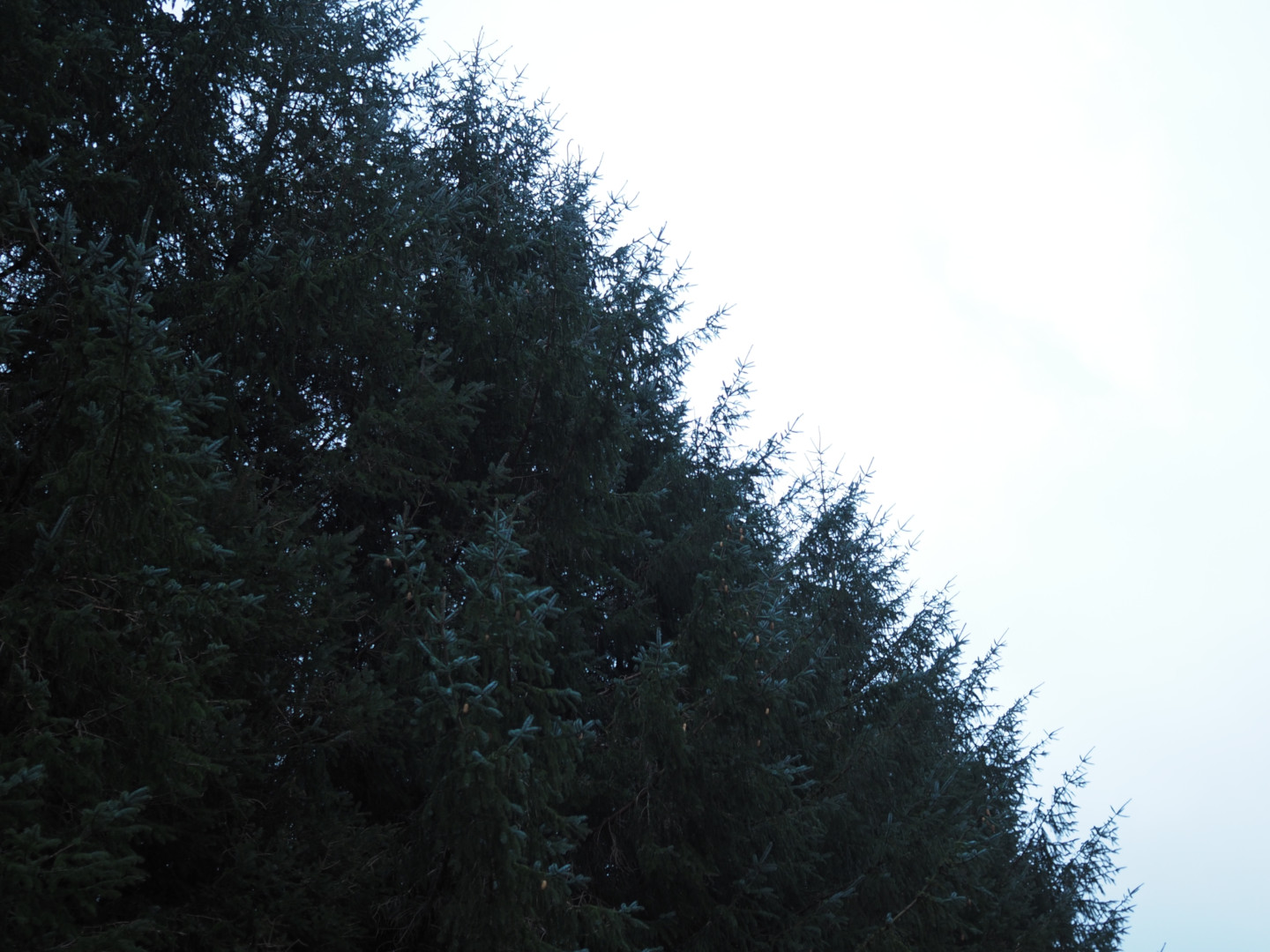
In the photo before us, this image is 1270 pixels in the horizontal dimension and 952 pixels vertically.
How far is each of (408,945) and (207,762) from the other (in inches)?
101

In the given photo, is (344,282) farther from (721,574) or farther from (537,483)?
(721,574)

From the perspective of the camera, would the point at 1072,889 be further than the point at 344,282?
Yes

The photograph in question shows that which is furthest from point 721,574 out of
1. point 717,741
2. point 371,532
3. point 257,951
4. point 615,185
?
point 615,185

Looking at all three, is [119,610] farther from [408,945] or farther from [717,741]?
[717,741]

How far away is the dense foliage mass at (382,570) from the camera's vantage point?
514 centimetres

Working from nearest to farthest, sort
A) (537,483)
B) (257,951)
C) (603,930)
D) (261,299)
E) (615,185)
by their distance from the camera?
1. (257,951)
2. (603,930)
3. (261,299)
4. (537,483)
5. (615,185)

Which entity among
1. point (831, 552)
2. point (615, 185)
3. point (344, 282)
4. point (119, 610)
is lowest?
point (119, 610)

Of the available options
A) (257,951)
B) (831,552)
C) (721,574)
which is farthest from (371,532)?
(831,552)

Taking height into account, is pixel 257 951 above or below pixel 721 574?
below

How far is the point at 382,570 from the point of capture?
8.99 meters

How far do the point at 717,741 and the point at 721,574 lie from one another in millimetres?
1624

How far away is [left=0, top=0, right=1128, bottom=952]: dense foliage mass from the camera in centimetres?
514

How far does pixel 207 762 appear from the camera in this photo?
522cm

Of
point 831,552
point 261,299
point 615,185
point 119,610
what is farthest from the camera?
point 615,185
